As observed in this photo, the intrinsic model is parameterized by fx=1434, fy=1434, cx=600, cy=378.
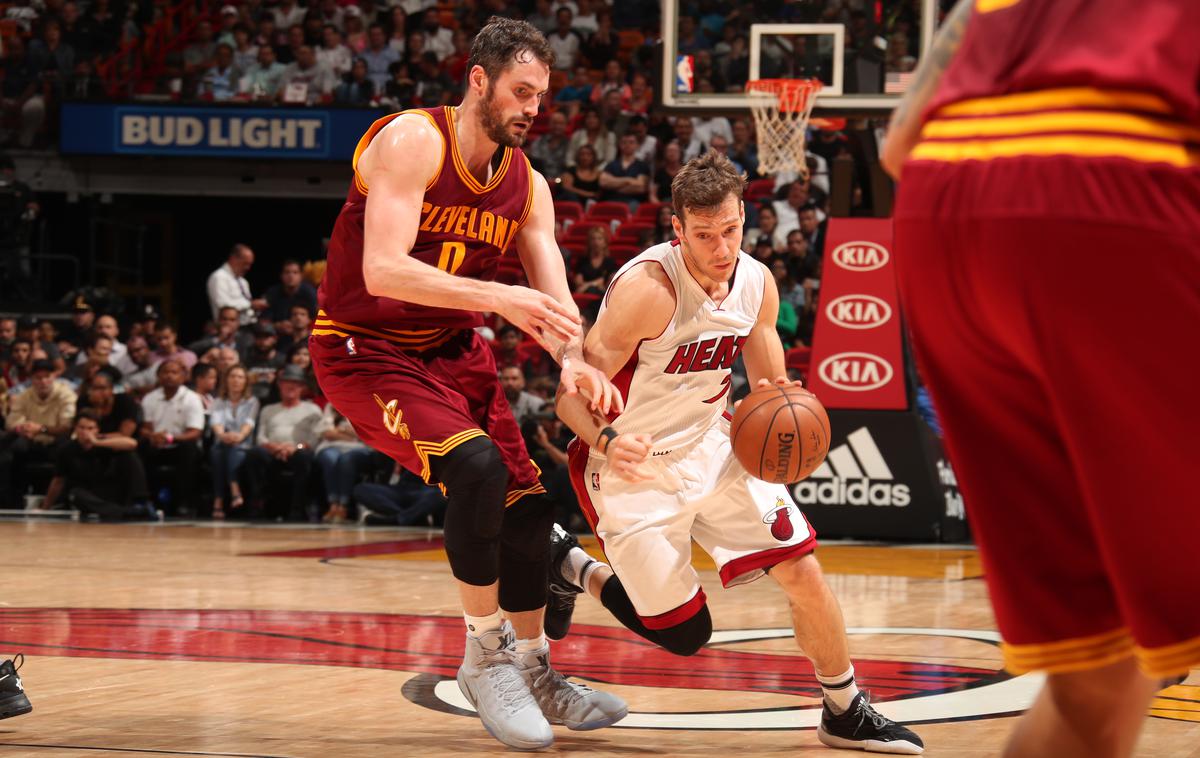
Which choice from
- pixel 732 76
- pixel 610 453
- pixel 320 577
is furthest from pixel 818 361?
pixel 610 453

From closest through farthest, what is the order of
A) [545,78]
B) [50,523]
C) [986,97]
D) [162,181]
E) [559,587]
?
[986,97]
[545,78]
[559,587]
[50,523]
[162,181]

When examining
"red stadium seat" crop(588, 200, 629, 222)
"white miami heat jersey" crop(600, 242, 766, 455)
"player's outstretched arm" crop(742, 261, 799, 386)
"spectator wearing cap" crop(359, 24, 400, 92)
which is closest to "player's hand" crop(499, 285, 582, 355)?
"white miami heat jersey" crop(600, 242, 766, 455)

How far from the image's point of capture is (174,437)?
12680mm

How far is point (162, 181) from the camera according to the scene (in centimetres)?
1847

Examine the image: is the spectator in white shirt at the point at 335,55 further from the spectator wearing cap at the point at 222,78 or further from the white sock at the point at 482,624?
the white sock at the point at 482,624

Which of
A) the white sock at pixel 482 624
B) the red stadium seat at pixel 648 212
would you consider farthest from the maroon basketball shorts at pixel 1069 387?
the red stadium seat at pixel 648 212

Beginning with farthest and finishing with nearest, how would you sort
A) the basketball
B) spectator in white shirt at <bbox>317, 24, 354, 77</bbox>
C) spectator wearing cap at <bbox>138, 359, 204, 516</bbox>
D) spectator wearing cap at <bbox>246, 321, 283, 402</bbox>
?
1. spectator in white shirt at <bbox>317, 24, 354, 77</bbox>
2. spectator wearing cap at <bbox>246, 321, 283, 402</bbox>
3. spectator wearing cap at <bbox>138, 359, 204, 516</bbox>
4. the basketball

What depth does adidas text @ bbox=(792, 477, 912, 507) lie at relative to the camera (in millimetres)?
10516

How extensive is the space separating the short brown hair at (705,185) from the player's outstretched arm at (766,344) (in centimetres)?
36

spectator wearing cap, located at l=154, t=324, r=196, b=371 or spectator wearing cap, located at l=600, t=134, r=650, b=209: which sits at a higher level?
spectator wearing cap, located at l=600, t=134, r=650, b=209

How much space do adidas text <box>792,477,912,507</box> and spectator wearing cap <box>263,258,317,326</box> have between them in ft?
19.4

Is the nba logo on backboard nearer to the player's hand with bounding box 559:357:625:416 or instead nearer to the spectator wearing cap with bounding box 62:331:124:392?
the spectator wearing cap with bounding box 62:331:124:392

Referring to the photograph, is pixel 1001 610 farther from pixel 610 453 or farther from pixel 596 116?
pixel 596 116

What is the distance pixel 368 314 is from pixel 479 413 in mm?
454
